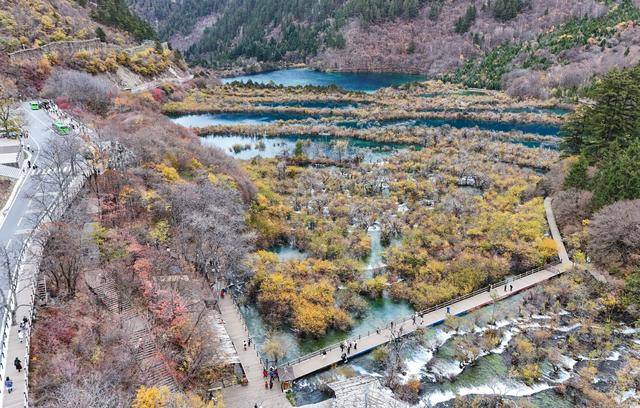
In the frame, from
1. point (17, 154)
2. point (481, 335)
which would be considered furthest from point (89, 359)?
point (17, 154)

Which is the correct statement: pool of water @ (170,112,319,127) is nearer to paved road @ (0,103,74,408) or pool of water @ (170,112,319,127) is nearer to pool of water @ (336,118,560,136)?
pool of water @ (336,118,560,136)

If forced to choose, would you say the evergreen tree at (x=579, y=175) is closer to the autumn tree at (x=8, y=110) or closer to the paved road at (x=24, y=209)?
the paved road at (x=24, y=209)

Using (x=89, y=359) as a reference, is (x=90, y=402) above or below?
above

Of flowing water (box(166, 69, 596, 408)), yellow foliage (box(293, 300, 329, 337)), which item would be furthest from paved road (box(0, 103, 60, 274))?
yellow foliage (box(293, 300, 329, 337))

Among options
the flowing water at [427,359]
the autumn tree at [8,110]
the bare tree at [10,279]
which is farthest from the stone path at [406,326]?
the autumn tree at [8,110]

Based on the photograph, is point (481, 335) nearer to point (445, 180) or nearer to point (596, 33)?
Answer: point (445, 180)

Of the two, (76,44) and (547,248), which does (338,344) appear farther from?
(76,44)

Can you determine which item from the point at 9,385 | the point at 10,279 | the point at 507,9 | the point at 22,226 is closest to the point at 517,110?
the point at 507,9
